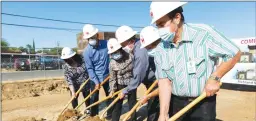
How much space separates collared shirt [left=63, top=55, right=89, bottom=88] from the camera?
596 cm

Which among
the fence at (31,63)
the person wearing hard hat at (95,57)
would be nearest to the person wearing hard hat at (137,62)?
the person wearing hard hat at (95,57)

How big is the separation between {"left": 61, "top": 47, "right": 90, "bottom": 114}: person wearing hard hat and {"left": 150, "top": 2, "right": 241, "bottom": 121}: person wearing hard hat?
3.52 metres

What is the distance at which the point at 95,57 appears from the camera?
6012mm

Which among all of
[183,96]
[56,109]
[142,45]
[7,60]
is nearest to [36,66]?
[7,60]

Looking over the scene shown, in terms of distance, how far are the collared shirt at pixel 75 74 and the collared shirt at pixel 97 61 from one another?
17cm

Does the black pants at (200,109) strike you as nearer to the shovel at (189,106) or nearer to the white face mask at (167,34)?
the shovel at (189,106)

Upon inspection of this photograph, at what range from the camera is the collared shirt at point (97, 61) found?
5.96 m

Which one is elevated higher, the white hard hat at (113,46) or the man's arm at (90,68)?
the white hard hat at (113,46)

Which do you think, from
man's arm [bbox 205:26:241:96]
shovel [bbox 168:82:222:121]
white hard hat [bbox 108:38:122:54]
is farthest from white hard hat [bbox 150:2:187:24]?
white hard hat [bbox 108:38:122:54]

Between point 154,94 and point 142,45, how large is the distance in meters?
0.79

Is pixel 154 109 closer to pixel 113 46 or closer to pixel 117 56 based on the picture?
pixel 117 56

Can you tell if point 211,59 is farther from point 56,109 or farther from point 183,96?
point 56,109

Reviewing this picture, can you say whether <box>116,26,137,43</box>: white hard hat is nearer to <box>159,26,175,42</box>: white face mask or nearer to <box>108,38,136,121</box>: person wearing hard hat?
<box>108,38,136,121</box>: person wearing hard hat

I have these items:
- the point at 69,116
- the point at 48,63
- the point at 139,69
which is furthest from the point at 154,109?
the point at 48,63
